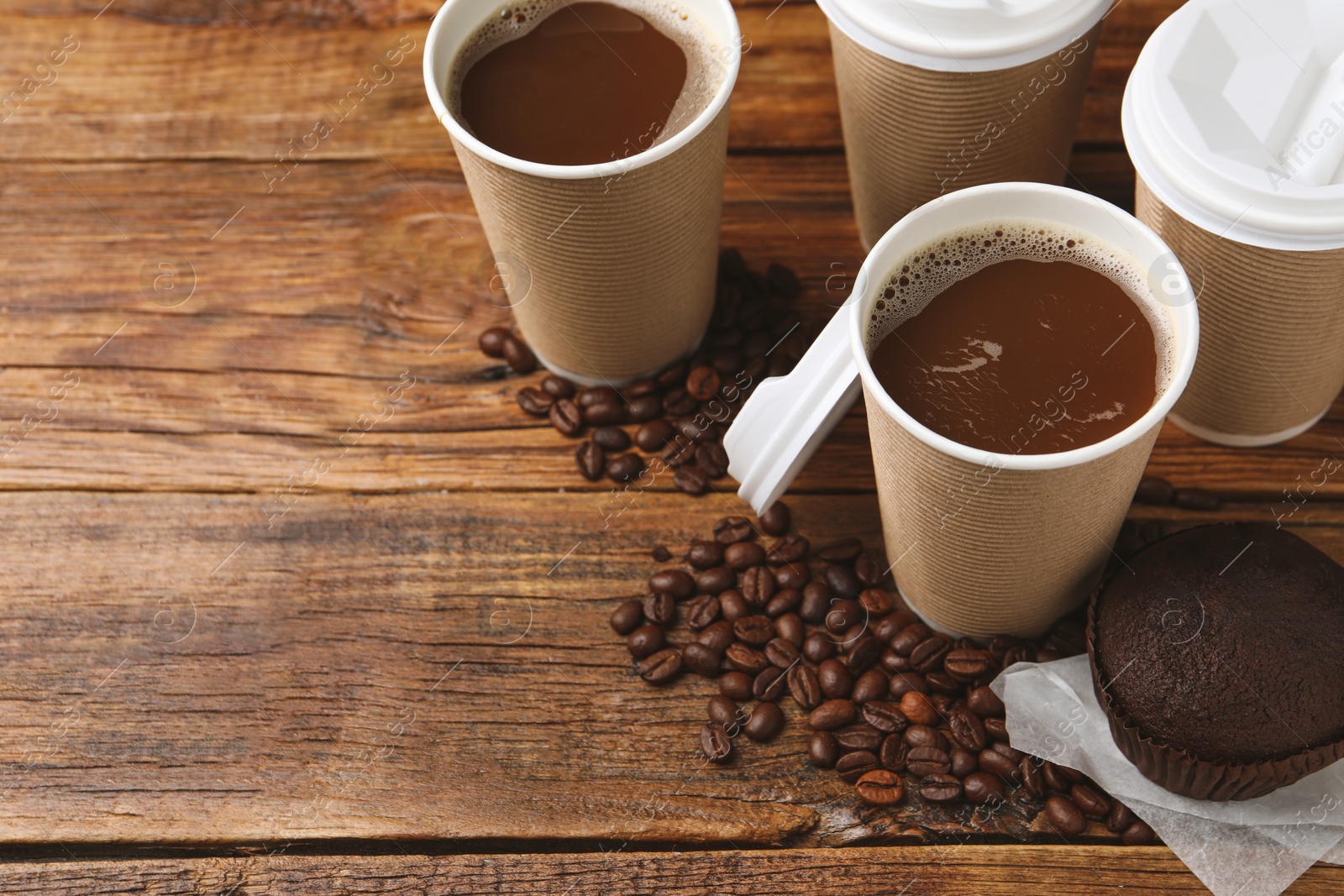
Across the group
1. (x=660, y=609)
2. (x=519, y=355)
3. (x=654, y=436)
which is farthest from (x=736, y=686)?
(x=519, y=355)

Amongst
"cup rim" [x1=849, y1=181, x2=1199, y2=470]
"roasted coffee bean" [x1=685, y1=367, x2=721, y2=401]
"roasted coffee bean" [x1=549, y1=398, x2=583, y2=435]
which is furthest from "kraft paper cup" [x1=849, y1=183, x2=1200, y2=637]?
"roasted coffee bean" [x1=549, y1=398, x2=583, y2=435]

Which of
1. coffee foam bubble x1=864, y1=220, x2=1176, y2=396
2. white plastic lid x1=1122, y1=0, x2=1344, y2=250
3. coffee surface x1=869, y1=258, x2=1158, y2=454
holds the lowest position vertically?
coffee surface x1=869, y1=258, x2=1158, y2=454

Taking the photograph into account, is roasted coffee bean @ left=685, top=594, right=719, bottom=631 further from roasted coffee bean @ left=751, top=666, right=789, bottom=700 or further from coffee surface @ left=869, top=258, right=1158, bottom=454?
coffee surface @ left=869, top=258, right=1158, bottom=454

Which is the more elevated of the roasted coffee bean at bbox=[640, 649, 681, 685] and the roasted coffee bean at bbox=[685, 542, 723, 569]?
the roasted coffee bean at bbox=[685, 542, 723, 569]

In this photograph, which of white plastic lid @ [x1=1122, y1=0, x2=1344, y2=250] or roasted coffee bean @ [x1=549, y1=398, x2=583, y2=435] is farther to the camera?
roasted coffee bean @ [x1=549, y1=398, x2=583, y2=435]

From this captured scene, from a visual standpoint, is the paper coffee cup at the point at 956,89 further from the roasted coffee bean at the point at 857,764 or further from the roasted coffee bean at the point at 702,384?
the roasted coffee bean at the point at 857,764

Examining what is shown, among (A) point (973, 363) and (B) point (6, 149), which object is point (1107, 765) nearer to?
(A) point (973, 363)

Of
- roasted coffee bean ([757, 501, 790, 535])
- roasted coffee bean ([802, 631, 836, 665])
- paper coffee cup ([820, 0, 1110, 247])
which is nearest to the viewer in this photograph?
paper coffee cup ([820, 0, 1110, 247])

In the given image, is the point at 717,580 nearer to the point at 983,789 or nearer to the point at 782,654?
the point at 782,654

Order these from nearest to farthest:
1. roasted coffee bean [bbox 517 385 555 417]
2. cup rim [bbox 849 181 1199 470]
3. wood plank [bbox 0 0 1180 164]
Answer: cup rim [bbox 849 181 1199 470] < roasted coffee bean [bbox 517 385 555 417] < wood plank [bbox 0 0 1180 164]
